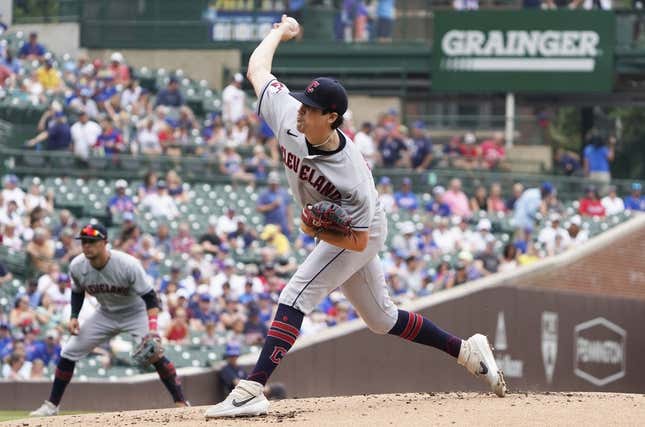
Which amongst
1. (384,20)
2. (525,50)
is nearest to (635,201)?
(525,50)

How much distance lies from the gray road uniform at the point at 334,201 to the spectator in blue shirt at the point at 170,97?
14474mm

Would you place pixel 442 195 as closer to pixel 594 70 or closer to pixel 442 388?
pixel 442 388

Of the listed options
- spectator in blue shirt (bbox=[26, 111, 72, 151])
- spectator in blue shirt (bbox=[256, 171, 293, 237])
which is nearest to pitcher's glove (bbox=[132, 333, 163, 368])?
spectator in blue shirt (bbox=[256, 171, 293, 237])

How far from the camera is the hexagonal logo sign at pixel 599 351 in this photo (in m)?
19.5

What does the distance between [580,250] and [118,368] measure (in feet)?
25.4

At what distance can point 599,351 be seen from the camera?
19812 mm

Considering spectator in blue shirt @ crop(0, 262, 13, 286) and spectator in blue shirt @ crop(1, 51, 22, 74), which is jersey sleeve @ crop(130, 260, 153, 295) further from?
spectator in blue shirt @ crop(1, 51, 22, 74)

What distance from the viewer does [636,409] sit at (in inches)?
313

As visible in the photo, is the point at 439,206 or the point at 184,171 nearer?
the point at 184,171

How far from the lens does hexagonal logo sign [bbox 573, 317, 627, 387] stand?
768 inches

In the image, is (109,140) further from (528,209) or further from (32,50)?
(528,209)

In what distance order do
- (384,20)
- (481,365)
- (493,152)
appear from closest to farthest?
(481,365), (493,152), (384,20)

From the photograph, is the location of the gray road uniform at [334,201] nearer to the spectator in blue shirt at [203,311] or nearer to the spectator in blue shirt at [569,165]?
the spectator in blue shirt at [203,311]

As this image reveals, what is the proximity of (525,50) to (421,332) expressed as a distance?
56.7ft
